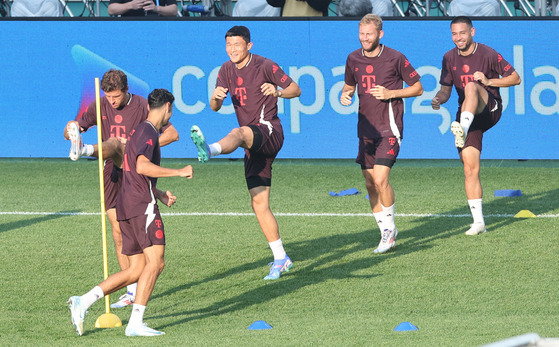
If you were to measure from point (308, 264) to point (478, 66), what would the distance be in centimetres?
284

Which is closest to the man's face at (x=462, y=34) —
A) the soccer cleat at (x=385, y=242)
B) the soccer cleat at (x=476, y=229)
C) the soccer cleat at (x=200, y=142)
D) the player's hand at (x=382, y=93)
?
the player's hand at (x=382, y=93)

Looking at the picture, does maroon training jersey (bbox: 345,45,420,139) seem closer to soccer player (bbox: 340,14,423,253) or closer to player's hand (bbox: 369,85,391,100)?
soccer player (bbox: 340,14,423,253)

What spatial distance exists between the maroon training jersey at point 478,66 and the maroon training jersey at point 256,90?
2.28 m

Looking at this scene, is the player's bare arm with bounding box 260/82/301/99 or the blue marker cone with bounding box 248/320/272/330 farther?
the player's bare arm with bounding box 260/82/301/99

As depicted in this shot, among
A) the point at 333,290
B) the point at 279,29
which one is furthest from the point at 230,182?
the point at 333,290

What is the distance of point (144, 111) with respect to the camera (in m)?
7.63

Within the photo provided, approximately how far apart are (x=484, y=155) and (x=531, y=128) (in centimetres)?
80

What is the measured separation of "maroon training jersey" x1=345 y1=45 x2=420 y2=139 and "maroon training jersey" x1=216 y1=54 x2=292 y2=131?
1.12 meters

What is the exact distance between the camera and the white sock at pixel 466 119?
918 centimetres

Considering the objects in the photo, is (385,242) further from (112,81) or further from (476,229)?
(112,81)

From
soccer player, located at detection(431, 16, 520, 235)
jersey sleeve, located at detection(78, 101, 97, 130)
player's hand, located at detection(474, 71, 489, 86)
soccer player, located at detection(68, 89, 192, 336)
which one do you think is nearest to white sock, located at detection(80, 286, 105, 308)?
soccer player, located at detection(68, 89, 192, 336)

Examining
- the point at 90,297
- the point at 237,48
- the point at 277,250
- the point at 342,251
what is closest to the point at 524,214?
the point at 342,251

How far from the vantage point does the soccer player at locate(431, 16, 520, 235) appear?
381 inches

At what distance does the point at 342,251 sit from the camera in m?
9.40
